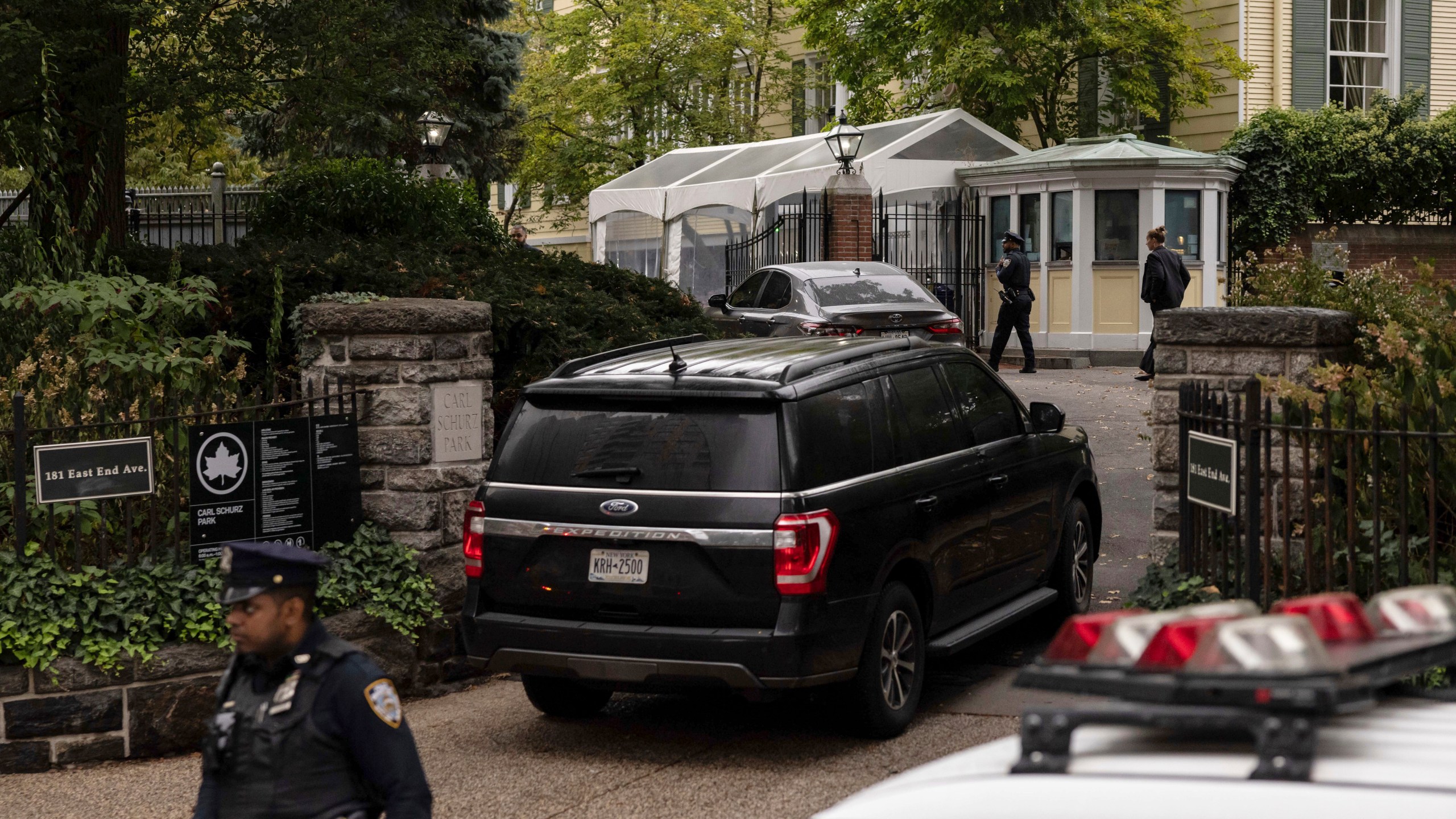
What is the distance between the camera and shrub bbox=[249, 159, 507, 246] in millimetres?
14977

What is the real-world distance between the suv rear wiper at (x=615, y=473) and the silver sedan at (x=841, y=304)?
10120 millimetres

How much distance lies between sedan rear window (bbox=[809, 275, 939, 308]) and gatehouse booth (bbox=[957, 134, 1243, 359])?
6122mm

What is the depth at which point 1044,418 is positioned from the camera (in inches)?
323

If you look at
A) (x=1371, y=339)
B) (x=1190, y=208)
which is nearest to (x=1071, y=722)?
(x=1371, y=339)

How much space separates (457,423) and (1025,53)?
2019 cm

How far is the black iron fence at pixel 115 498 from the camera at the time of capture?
22.8 ft

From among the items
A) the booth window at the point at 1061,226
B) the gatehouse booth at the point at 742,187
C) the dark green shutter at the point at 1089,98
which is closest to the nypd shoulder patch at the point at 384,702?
the gatehouse booth at the point at 742,187

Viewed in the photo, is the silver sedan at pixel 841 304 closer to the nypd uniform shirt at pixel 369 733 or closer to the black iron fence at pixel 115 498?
the black iron fence at pixel 115 498

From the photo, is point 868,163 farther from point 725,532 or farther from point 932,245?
point 725,532

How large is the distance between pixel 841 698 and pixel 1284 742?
4.51 metres

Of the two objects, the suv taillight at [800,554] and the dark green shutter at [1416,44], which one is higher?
the dark green shutter at [1416,44]

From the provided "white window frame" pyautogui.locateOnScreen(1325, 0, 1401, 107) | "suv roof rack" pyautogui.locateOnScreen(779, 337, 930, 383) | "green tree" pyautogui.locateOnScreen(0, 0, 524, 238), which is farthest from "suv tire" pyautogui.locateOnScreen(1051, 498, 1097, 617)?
"white window frame" pyautogui.locateOnScreen(1325, 0, 1401, 107)

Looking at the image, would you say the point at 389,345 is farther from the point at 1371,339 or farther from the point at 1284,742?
the point at 1284,742

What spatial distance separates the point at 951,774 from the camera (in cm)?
234
